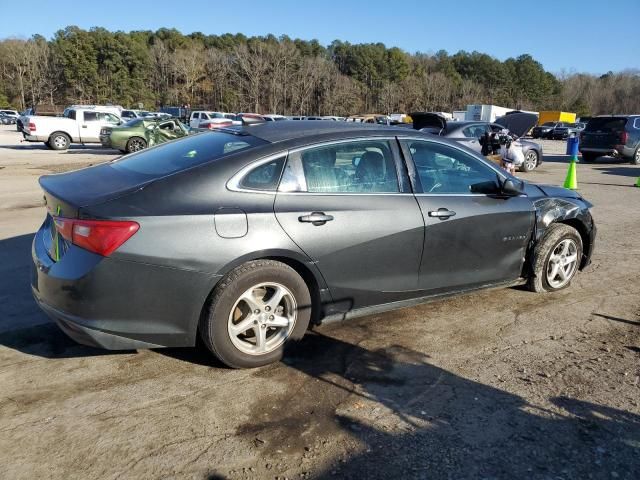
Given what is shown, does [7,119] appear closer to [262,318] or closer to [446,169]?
[446,169]

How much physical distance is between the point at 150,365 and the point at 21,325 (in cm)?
130

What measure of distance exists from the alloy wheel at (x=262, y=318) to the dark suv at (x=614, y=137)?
20.0 m

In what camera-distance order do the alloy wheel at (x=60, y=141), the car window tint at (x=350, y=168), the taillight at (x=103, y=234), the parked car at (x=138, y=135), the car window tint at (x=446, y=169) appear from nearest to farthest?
the taillight at (x=103, y=234) < the car window tint at (x=350, y=168) < the car window tint at (x=446, y=169) < the parked car at (x=138, y=135) < the alloy wheel at (x=60, y=141)

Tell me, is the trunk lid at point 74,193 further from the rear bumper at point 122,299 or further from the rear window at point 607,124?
the rear window at point 607,124

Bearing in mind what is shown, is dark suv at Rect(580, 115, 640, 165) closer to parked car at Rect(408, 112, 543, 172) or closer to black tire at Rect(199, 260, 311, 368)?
parked car at Rect(408, 112, 543, 172)

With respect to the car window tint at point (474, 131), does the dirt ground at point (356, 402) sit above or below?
below

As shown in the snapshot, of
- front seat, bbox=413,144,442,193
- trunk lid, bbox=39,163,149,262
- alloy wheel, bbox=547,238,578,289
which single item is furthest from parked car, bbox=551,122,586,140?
trunk lid, bbox=39,163,149,262

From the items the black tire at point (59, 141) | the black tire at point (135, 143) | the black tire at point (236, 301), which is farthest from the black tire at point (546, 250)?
the black tire at point (59, 141)

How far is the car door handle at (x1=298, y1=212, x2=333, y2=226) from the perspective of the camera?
11.5 feet

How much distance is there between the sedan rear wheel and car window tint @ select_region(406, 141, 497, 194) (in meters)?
14.2

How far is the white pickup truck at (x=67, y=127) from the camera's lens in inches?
885

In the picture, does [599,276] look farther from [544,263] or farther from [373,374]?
[373,374]

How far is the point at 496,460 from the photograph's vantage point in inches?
104

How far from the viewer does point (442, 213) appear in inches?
160
